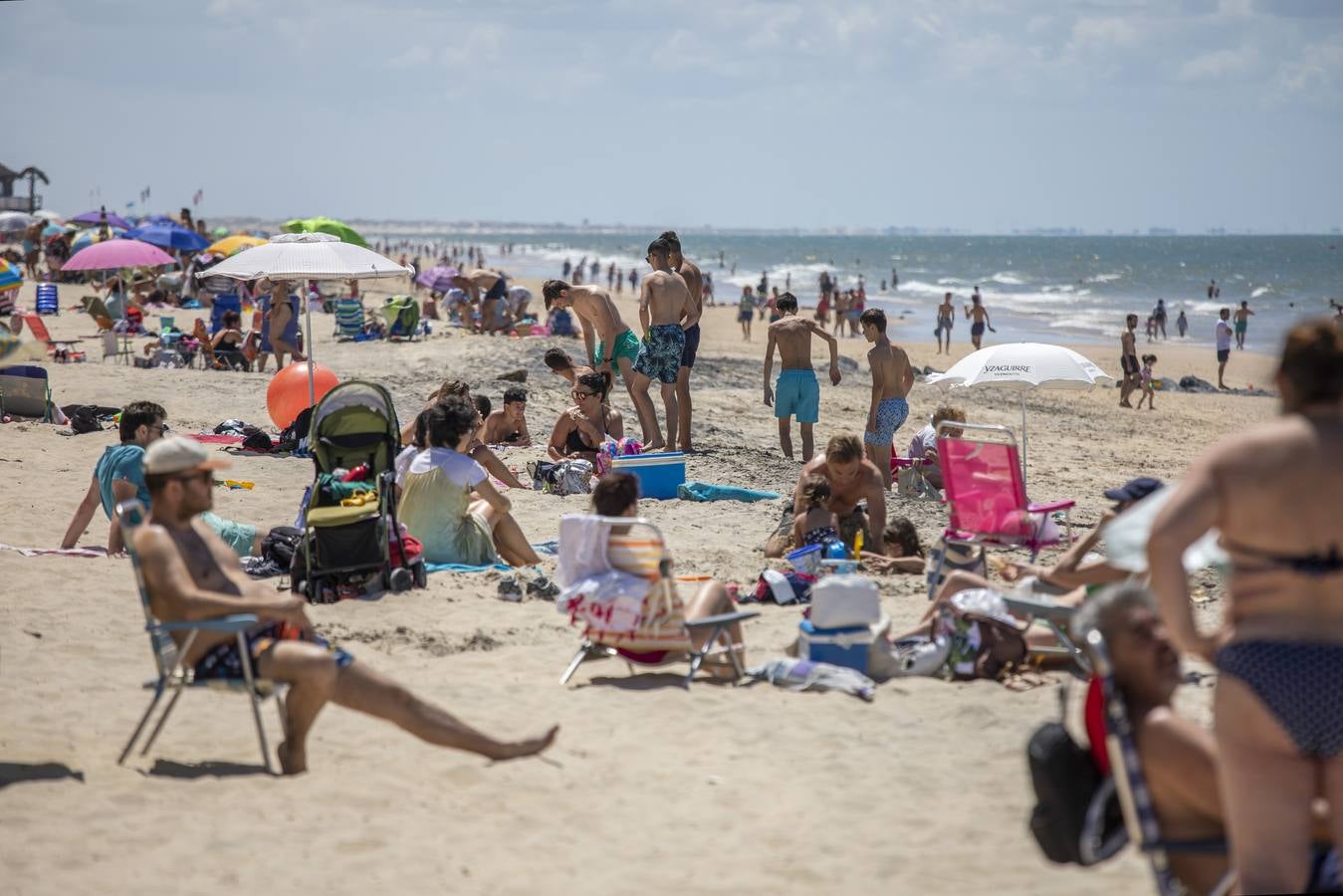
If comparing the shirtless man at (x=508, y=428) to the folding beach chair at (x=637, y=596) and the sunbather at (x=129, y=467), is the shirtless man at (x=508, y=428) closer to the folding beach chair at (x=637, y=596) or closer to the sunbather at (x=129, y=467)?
the sunbather at (x=129, y=467)

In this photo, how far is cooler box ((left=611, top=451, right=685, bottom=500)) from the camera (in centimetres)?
881

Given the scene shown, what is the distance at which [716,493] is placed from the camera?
8953 millimetres

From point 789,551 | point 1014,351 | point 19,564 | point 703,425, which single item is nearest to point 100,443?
point 19,564

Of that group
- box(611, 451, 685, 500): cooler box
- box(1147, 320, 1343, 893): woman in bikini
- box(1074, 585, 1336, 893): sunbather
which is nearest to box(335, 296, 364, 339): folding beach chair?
box(611, 451, 685, 500): cooler box

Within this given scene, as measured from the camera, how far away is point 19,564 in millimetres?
6551

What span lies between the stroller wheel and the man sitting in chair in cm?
201

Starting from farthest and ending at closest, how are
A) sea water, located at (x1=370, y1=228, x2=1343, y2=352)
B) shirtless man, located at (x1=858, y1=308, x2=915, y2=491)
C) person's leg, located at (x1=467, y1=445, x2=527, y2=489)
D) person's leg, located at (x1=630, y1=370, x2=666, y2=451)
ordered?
sea water, located at (x1=370, y1=228, x2=1343, y2=352)
person's leg, located at (x1=630, y1=370, x2=666, y2=451)
shirtless man, located at (x1=858, y1=308, x2=915, y2=491)
person's leg, located at (x1=467, y1=445, x2=527, y2=489)

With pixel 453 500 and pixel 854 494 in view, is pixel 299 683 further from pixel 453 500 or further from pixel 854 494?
pixel 854 494

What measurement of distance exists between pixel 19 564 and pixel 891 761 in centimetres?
457

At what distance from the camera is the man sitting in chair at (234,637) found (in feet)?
13.2

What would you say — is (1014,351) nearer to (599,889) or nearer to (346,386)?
(346,386)

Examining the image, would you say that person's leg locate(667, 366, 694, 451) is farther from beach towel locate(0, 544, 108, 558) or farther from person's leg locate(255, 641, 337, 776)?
person's leg locate(255, 641, 337, 776)

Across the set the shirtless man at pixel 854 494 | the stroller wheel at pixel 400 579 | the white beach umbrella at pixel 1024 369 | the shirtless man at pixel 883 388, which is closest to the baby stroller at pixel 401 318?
the shirtless man at pixel 883 388

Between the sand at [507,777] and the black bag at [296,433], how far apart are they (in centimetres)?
Result: 326
